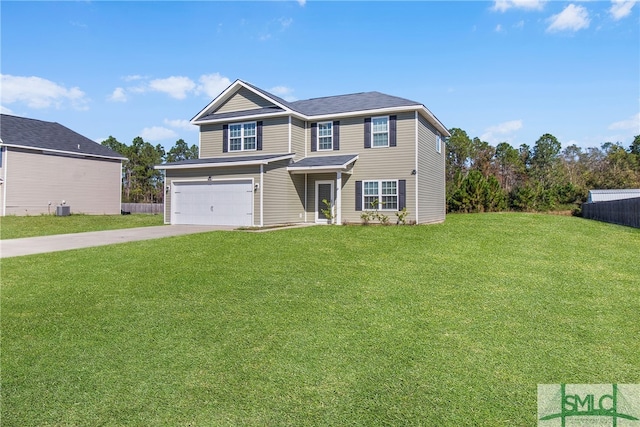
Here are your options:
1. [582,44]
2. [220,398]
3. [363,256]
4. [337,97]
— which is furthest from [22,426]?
[337,97]

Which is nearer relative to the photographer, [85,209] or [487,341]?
[487,341]

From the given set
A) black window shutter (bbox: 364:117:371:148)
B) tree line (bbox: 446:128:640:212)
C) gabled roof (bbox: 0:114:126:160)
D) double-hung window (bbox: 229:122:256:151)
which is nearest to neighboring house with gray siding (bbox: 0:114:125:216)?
gabled roof (bbox: 0:114:126:160)

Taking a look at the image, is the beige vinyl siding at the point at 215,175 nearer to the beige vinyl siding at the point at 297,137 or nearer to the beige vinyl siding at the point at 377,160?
the beige vinyl siding at the point at 297,137

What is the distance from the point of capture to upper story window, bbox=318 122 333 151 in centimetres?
1867

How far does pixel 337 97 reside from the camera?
2066 cm

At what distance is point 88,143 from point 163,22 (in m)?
18.4


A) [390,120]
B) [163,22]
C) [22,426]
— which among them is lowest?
[22,426]

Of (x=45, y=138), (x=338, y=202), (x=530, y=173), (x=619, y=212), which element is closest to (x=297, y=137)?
(x=338, y=202)

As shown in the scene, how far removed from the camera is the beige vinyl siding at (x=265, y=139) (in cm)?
1817

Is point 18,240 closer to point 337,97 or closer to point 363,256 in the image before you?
point 363,256

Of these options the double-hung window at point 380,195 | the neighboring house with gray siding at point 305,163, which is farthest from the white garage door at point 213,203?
the double-hung window at point 380,195

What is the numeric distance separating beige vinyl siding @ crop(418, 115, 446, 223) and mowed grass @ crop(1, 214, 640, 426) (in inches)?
362

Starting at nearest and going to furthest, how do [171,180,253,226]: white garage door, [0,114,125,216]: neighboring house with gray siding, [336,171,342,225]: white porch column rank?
[171,180,253,226]: white garage door, [336,171,342,225]: white porch column, [0,114,125,216]: neighboring house with gray siding

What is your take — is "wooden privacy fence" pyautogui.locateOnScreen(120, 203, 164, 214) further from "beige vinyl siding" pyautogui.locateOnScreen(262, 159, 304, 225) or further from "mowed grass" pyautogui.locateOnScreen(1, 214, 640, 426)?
"mowed grass" pyautogui.locateOnScreen(1, 214, 640, 426)
